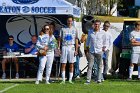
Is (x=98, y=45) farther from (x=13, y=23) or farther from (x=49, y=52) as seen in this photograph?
(x=13, y=23)

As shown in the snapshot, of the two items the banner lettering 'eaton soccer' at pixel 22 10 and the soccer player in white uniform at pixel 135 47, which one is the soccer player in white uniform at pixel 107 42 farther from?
the banner lettering 'eaton soccer' at pixel 22 10

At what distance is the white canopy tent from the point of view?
18.3 metres

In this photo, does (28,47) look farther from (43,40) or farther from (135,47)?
(135,47)

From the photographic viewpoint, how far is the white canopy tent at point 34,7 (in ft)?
60.0

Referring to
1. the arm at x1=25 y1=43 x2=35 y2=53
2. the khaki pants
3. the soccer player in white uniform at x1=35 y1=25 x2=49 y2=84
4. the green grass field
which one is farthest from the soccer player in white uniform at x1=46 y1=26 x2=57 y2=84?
the khaki pants

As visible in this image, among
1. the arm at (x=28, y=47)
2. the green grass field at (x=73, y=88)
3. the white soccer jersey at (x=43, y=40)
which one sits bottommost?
the green grass field at (x=73, y=88)

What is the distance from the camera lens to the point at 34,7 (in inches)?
722

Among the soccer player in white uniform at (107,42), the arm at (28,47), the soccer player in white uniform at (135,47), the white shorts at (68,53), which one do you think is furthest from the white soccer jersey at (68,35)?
the arm at (28,47)

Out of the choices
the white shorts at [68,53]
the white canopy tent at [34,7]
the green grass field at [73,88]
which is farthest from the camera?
the white canopy tent at [34,7]

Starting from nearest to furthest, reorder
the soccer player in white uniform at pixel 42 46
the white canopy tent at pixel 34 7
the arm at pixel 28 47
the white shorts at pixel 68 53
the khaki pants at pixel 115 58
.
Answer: the soccer player in white uniform at pixel 42 46, the white shorts at pixel 68 53, the white canopy tent at pixel 34 7, the arm at pixel 28 47, the khaki pants at pixel 115 58

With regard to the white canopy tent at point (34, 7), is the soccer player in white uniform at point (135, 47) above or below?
below

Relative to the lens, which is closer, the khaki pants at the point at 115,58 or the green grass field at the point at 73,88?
the green grass field at the point at 73,88

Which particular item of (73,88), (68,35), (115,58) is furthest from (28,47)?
(73,88)

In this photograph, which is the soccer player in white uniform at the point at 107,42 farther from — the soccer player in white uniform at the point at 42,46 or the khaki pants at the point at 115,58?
the soccer player in white uniform at the point at 42,46
